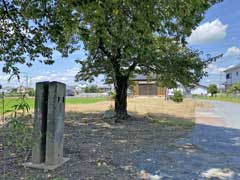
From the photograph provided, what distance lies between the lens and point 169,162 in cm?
583

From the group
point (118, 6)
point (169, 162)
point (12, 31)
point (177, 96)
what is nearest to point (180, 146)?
point (169, 162)

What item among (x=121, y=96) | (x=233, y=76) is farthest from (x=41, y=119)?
(x=233, y=76)

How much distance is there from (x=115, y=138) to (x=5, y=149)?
3.03 m

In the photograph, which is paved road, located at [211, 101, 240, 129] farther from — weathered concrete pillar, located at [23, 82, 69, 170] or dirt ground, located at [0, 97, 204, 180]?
weathered concrete pillar, located at [23, 82, 69, 170]

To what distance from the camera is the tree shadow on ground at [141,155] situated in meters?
4.92

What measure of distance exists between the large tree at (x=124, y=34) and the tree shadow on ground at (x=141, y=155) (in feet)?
8.57

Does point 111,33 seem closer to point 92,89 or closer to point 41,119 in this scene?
point 41,119

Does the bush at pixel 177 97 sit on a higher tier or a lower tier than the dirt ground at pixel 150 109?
higher

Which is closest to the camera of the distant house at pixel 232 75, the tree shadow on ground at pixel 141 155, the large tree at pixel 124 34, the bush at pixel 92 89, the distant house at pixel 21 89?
the distant house at pixel 21 89

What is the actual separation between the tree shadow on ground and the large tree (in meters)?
2.61

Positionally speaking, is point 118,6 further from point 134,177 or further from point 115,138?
point 115,138

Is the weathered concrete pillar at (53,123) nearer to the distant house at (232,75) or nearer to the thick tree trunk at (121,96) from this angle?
the thick tree trunk at (121,96)

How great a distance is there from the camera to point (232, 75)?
6512cm

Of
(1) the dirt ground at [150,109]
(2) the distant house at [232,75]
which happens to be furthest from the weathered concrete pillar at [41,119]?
(2) the distant house at [232,75]
